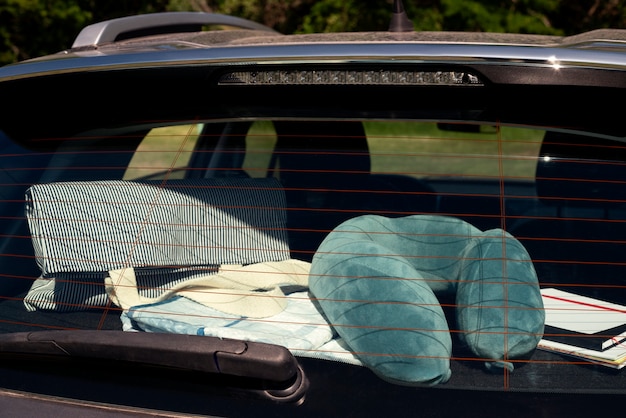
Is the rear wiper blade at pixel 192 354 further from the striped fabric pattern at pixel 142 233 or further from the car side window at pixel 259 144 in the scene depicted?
the car side window at pixel 259 144

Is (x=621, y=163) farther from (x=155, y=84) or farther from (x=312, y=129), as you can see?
(x=155, y=84)

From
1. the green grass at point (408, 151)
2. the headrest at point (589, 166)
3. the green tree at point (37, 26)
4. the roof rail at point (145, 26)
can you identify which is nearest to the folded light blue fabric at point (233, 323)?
the green grass at point (408, 151)

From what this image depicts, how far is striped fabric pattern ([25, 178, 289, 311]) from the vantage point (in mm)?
2078

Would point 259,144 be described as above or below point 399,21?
below

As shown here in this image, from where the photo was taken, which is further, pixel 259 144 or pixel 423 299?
pixel 259 144

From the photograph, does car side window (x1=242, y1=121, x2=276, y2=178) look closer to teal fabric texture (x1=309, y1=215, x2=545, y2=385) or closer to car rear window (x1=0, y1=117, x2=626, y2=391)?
car rear window (x1=0, y1=117, x2=626, y2=391)

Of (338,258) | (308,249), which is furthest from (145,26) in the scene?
(338,258)

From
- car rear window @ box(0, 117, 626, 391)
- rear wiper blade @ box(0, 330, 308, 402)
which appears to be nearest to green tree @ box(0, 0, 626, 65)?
car rear window @ box(0, 117, 626, 391)

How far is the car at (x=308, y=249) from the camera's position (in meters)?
1.63

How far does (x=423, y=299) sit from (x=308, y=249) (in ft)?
1.52

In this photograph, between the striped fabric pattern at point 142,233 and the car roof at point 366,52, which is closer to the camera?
the car roof at point 366,52

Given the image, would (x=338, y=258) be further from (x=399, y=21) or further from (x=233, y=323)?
(x=399, y=21)

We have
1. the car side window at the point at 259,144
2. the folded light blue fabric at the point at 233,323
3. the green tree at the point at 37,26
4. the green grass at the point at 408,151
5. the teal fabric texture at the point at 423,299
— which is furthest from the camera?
the green tree at the point at 37,26

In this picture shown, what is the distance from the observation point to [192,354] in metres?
1.57
